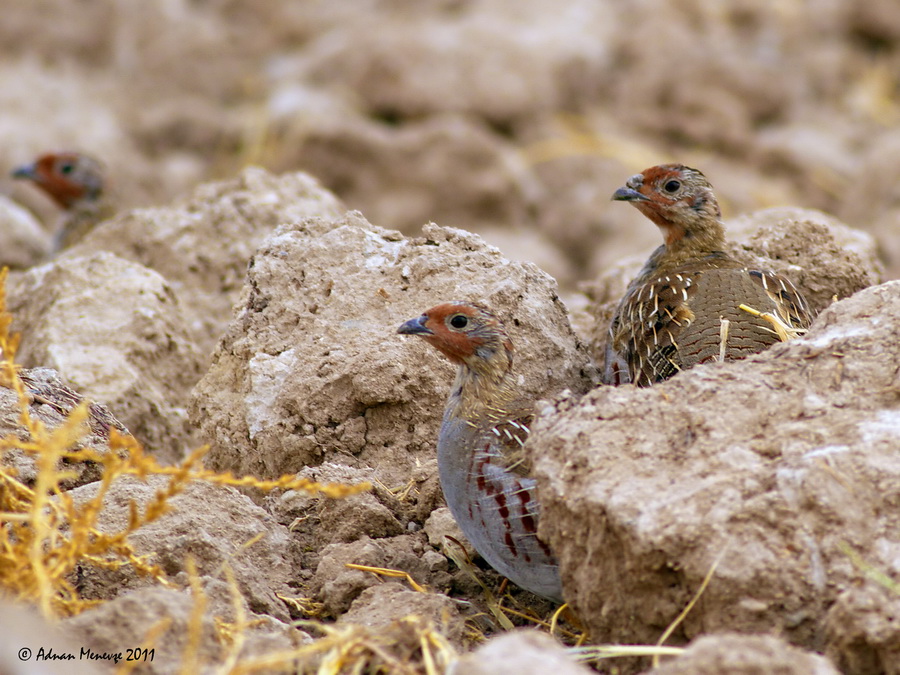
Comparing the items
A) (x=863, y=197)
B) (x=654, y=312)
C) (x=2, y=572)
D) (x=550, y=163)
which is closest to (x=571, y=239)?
(x=550, y=163)

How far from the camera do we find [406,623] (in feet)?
10.4

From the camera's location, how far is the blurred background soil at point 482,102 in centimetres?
1102

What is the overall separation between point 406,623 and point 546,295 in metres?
2.00

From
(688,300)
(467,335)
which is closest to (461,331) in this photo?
(467,335)

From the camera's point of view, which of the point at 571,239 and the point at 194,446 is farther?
the point at 571,239

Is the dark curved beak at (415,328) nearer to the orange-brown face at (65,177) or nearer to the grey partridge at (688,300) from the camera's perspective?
the grey partridge at (688,300)

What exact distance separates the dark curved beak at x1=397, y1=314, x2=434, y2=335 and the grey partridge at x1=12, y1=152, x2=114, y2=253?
5.52m

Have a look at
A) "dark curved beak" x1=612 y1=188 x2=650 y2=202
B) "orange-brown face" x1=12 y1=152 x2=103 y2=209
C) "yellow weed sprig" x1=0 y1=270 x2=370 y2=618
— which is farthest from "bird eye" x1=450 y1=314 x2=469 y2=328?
Result: "orange-brown face" x1=12 y1=152 x2=103 y2=209

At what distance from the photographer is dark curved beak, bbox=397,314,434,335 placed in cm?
425

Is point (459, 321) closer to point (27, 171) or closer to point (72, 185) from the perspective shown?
point (72, 185)

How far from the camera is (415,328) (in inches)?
168

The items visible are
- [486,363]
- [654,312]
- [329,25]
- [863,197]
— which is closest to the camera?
[486,363]

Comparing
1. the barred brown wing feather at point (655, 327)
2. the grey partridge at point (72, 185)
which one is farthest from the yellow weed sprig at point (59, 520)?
the grey partridge at point (72, 185)

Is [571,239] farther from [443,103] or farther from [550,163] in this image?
[443,103]
